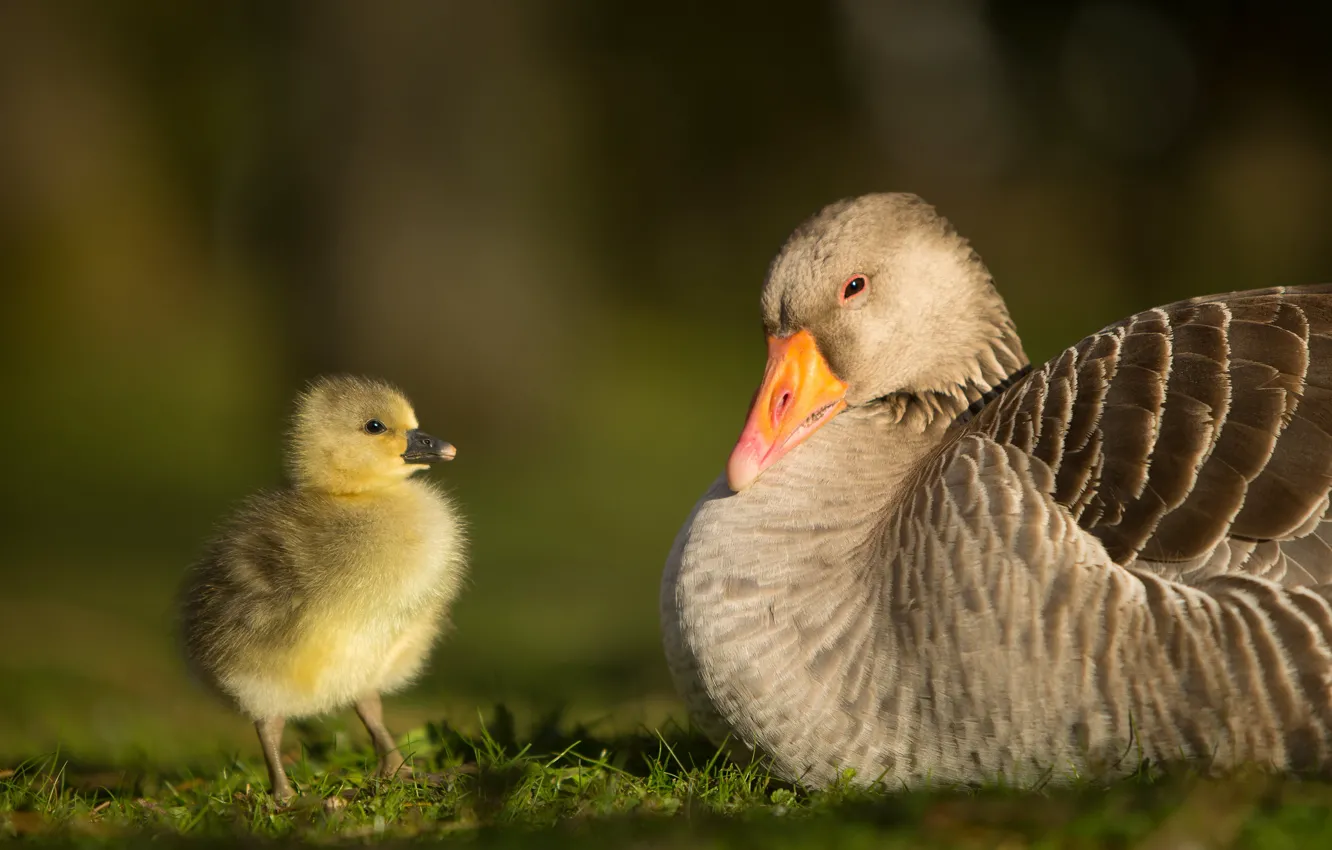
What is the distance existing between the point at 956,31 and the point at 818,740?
23.7 metres

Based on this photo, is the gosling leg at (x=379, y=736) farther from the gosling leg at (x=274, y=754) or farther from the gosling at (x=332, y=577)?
the gosling leg at (x=274, y=754)

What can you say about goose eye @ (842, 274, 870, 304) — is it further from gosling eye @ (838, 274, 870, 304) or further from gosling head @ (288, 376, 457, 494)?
gosling head @ (288, 376, 457, 494)

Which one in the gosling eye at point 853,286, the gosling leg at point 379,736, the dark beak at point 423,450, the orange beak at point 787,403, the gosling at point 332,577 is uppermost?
the gosling eye at point 853,286

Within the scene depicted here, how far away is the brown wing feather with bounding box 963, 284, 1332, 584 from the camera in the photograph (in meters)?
4.34

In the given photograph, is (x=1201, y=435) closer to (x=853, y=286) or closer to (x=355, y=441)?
(x=853, y=286)

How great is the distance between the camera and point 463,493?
14852mm

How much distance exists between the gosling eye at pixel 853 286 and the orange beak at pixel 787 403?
0.20m

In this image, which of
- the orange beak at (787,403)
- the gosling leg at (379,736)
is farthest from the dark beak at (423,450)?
the orange beak at (787,403)

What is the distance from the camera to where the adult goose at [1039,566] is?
13.9 feet

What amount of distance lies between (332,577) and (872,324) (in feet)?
7.03

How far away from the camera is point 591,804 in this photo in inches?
180

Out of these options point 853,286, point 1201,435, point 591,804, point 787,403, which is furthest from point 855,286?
point 591,804

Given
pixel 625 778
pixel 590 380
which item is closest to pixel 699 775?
pixel 625 778

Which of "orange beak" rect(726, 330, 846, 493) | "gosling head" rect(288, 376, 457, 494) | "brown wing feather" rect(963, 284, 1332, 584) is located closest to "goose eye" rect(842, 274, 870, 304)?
"orange beak" rect(726, 330, 846, 493)
